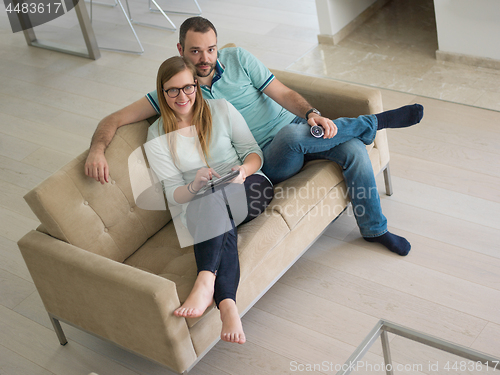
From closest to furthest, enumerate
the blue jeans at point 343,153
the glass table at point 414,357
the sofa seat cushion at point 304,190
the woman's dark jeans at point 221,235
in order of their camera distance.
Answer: the glass table at point 414,357
the woman's dark jeans at point 221,235
the sofa seat cushion at point 304,190
the blue jeans at point 343,153

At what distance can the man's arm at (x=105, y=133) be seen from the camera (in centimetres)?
195

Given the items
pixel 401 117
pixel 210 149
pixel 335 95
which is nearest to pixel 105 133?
pixel 210 149

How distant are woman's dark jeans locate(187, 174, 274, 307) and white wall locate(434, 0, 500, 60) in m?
1.98

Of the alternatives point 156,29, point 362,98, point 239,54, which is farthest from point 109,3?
point 362,98

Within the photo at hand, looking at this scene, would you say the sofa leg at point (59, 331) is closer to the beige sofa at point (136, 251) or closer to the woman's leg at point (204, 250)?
the beige sofa at point (136, 251)

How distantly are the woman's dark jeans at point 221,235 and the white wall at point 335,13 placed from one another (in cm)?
221

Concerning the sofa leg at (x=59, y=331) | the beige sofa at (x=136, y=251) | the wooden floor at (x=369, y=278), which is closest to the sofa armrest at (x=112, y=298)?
the beige sofa at (x=136, y=251)

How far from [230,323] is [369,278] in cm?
72

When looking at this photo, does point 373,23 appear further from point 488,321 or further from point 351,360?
point 351,360

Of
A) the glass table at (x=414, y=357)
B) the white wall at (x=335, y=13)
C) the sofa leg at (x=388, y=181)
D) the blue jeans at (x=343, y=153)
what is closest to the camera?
the glass table at (x=414, y=357)

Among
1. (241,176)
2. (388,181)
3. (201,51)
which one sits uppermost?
(201,51)

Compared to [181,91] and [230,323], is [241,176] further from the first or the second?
[230,323]

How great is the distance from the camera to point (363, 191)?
7.25ft

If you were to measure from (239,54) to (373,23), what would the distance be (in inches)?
86.1
